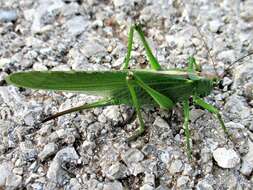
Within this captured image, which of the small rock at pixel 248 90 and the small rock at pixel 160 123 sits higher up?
the small rock at pixel 248 90

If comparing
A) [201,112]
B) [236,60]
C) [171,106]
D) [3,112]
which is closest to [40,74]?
[3,112]

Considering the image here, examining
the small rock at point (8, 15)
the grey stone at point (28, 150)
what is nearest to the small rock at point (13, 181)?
the grey stone at point (28, 150)

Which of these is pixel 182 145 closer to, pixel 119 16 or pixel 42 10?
pixel 119 16

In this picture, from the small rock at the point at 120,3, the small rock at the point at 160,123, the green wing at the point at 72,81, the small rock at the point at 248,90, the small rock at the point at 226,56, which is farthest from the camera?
the small rock at the point at 120,3

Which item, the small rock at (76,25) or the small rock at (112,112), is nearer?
the small rock at (112,112)

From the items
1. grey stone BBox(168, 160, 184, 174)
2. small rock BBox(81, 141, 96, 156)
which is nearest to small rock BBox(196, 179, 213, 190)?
grey stone BBox(168, 160, 184, 174)

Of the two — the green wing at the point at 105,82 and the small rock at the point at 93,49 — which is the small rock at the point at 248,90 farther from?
the small rock at the point at 93,49
